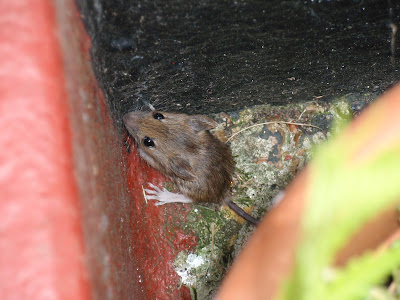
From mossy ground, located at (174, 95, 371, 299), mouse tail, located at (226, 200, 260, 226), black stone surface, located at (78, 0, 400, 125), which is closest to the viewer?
black stone surface, located at (78, 0, 400, 125)

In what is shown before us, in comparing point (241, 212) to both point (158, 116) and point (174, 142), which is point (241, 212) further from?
point (158, 116)

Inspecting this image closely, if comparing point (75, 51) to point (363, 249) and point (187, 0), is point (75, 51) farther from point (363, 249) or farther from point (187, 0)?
point (363, 249)

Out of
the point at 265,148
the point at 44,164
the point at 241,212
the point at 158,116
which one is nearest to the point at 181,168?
the point at 158,116

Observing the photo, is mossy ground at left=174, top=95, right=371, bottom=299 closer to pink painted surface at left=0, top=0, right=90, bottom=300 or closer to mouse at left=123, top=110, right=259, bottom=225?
mouse at left=123, top=110, right=259, bottom=225

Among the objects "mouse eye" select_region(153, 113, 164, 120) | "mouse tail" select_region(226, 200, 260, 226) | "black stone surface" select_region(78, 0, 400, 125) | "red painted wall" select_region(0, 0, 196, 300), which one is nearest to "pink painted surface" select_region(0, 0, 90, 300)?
"red painted wall" select_region(0, 0, 196, 300)

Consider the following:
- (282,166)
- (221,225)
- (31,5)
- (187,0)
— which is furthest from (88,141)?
(282,166)

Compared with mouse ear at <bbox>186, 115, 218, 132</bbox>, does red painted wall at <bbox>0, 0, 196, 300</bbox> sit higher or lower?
higher

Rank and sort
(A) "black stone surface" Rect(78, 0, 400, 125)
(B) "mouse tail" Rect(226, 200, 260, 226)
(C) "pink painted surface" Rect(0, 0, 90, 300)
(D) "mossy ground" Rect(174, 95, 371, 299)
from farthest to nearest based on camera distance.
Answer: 1. (D) "mossy ground" Rect(174, 95, 371, 299)
2. (B) "mouse tail" Rect(226, 200, 260, 226)
3. (A) "black stone surface" Rect(78, 0, 400, 125)
4. (C) "pink painted surface" Rect(0, 0, 90, 300)

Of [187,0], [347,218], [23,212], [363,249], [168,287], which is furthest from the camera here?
[168,287]
